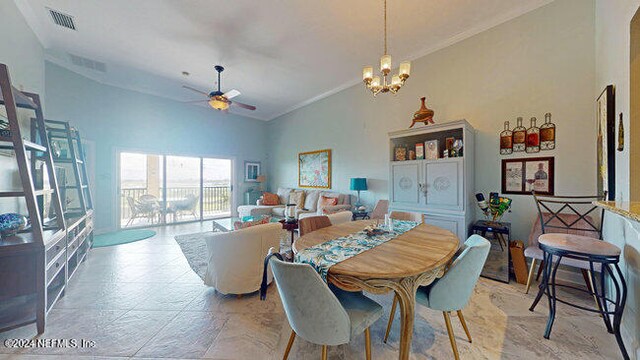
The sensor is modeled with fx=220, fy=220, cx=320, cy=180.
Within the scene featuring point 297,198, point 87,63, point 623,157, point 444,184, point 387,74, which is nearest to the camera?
point 623,157

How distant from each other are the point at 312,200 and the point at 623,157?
4615mm

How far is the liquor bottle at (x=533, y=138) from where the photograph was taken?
273 centimetres

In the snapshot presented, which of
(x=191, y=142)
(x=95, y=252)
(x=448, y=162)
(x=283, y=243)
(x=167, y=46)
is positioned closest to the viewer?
(x=448, y=162)

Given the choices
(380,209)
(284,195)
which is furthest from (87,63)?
(380,209)

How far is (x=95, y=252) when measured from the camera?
3658 millimetres

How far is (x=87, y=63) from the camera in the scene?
13.1 feet

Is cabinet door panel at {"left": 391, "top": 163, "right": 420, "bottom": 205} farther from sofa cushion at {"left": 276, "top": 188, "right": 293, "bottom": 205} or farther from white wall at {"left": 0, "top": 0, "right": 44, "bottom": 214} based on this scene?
white wall at {"left": 0, "top": 0, "right": 44, "bottom": 214}

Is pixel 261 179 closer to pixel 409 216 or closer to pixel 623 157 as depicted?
pixel 409 216

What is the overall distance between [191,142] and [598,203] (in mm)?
7160

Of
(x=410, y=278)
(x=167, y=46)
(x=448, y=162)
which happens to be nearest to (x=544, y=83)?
(x=448, y=162)

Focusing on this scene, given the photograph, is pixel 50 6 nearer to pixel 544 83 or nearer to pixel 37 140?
pixel 37 140

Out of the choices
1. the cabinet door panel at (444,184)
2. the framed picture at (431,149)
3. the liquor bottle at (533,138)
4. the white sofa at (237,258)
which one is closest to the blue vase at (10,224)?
→ the white sofa at (237,258)

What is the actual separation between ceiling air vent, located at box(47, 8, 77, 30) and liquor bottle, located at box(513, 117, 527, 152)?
19.7ft

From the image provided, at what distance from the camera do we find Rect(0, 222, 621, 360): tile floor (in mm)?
1576
